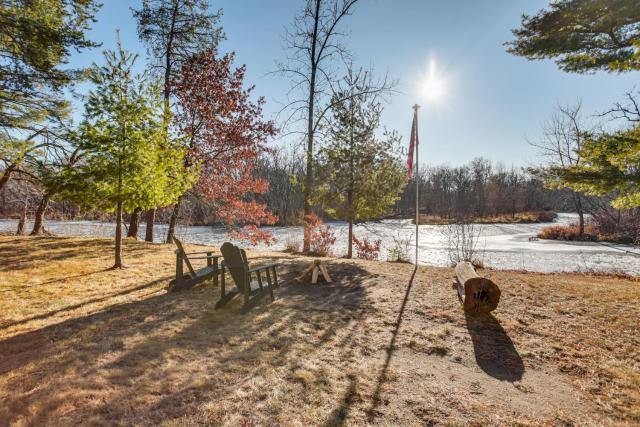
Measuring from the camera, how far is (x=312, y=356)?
371cm

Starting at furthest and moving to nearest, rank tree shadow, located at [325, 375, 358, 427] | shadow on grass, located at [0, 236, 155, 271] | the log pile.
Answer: shadow on grass, located at [0, 236, 155, 271] < the log pile < tree shadow, located at [325, 375, 358, 427]

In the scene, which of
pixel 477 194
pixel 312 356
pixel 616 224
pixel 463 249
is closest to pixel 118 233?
pixel 312 356

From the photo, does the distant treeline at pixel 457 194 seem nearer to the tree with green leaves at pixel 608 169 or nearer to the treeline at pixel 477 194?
the treeline at pixel 477 194

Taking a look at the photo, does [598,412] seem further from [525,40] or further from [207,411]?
[525,40]

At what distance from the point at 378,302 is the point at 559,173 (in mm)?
6244

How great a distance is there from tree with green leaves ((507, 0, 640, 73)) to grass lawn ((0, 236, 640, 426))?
5.14m

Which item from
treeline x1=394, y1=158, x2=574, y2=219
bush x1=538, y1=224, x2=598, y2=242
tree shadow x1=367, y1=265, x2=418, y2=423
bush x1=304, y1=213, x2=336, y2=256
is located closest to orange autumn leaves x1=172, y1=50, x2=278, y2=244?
bush x1=304, y1=213, x2=336, y2=256

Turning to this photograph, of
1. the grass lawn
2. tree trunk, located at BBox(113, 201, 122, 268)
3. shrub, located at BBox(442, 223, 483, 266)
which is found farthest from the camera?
shrub, located at BBox(442, 223, 483, 266)

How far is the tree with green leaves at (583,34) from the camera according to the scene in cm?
601

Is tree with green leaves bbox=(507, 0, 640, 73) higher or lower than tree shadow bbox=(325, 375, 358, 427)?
higher

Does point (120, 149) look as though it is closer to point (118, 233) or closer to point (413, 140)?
point (118, 233)

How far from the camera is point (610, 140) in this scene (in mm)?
6859

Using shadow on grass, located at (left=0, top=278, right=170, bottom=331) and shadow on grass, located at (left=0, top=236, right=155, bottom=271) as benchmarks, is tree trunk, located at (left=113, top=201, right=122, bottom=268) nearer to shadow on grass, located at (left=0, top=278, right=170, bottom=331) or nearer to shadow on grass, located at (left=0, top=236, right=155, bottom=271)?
shadow on grass, located at (left=0, top=278, right=170, bottom=331)

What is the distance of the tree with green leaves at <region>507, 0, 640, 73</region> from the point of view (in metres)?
6.01
